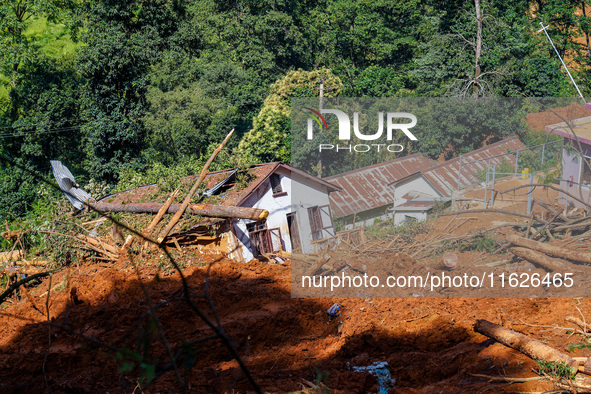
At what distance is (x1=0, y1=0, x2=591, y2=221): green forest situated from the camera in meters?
21.6

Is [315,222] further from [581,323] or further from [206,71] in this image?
[206,71]

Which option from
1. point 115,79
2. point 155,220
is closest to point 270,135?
point 115,79

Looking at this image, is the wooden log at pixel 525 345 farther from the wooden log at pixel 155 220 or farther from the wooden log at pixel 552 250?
the wooden log at pixel 155 220

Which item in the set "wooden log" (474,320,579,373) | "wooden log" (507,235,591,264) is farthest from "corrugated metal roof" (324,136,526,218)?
"wooden log" (474,320,579,373)

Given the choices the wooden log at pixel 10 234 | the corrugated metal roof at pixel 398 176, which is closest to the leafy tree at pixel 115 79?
the wooden log at pixel 10 234

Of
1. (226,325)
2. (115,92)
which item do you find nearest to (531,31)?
(115,92)

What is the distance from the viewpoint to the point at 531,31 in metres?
31.9

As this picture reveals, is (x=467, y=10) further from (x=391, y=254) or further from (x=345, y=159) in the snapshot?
(x=391, y=254)

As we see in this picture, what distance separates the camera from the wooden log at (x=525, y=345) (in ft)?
15.9

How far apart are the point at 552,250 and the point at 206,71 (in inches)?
948

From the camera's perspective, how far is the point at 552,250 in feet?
27.9

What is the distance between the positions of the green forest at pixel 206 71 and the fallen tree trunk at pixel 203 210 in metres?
2.08

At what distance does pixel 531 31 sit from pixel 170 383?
32.9m

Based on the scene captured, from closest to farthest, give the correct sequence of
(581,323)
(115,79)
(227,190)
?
1. (581,323)
2. (227,190)
3. (115,79)
